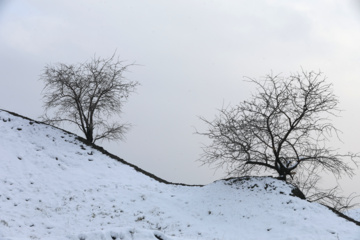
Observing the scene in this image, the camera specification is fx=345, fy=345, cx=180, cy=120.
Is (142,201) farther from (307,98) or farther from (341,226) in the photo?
(307,98)

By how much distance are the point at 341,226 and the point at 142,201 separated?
328 inches

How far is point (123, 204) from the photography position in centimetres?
1502

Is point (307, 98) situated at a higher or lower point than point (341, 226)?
higher

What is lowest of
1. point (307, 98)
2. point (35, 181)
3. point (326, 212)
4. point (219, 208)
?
point (35, 181)

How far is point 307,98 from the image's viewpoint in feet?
55.9

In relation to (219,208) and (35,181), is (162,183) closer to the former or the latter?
(219,208)

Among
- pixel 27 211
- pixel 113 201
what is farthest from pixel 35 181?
pixel 113 201

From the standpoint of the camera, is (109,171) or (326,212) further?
(109,171)

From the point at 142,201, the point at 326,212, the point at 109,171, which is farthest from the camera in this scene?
the point at 109,171

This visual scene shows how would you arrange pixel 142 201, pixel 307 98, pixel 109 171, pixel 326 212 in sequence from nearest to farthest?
pixel 326 212 < pixel 142 201 < pixel 307 98 < pixel 109 171

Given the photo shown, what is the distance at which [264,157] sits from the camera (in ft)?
56.8

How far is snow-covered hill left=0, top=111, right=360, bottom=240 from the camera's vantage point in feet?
40.8

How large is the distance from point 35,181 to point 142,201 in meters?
4.77

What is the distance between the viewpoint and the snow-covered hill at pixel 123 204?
12.4m
